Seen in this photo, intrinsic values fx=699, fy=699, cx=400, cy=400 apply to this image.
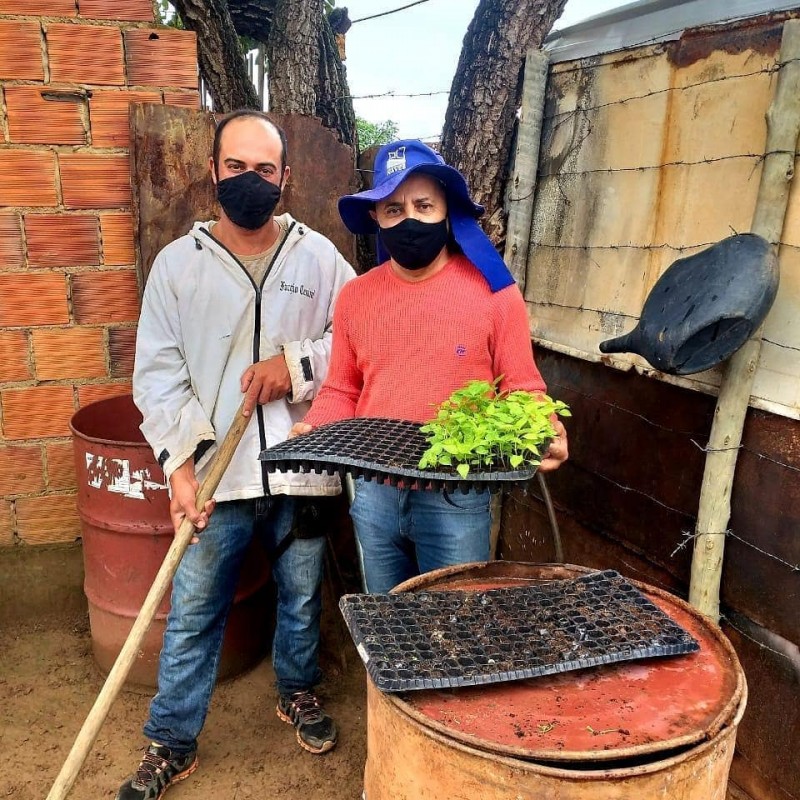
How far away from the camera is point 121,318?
3.40m

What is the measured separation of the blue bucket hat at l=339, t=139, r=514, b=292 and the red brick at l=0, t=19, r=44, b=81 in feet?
6.13

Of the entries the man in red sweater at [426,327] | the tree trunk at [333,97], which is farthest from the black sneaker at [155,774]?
the tree trunk at [333,97]

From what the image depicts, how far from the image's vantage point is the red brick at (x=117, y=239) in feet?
10.8

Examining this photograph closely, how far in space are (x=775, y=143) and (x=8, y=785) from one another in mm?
3507

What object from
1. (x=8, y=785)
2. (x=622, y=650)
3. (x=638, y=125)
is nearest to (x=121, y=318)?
(x=8, y=785)

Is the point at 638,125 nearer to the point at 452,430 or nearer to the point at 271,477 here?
the point at 452,430

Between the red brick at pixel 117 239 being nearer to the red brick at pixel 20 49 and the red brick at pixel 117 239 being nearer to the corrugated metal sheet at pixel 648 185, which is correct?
the red brick at pixel 20 49

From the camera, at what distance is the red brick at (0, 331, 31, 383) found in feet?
10.8

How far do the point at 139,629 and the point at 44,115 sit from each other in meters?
2.35

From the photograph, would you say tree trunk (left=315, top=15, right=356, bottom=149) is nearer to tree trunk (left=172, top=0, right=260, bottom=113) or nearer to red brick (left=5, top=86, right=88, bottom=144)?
tree trunk (left=172, top=0, right=260, bottom=113)

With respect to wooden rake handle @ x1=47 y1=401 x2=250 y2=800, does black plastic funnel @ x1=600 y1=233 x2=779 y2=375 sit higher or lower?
higher

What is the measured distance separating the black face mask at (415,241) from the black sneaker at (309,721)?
1906mm

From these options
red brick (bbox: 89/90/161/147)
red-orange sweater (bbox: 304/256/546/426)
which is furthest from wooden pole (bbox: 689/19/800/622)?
red brick (bbox: 89/90/161/147)

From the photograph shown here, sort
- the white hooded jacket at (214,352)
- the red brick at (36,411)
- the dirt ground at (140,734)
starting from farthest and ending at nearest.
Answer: the red brick at (36,411)
the dirt ground at (140,734)
the white hooded jacket at (214,352)
